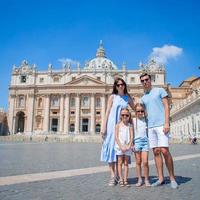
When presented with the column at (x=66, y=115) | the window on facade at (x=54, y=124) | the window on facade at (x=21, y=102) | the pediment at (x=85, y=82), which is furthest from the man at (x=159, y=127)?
the window on facade at (x=21, y=102)

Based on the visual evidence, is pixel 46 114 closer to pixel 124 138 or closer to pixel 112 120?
pixel 112 120

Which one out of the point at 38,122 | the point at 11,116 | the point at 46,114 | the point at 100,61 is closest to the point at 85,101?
the point at 46,114

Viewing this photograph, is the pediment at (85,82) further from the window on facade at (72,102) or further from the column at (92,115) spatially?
the window on facade at (72,102)

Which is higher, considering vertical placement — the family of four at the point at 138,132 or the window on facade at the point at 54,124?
the window on facade at the point at 54,124

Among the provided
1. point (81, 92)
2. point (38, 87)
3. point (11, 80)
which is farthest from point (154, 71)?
point (11, 80)

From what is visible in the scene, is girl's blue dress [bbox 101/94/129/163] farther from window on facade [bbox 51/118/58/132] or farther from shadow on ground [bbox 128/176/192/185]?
window on facade [bbox 51/118/58/132]

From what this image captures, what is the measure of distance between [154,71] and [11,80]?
3503 cm

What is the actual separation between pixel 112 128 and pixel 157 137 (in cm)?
86

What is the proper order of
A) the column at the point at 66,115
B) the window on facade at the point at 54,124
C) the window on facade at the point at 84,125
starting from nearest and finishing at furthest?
the column at the point at 66,115
the window on facade at the point at 84,125
the window on facade at the point at 54,124

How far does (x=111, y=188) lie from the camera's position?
4469 mm

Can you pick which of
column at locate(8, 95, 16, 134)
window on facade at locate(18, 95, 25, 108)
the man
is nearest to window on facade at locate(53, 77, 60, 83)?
window on facade at locate(18, 95, 25, 108)

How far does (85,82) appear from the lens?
62.1 meters

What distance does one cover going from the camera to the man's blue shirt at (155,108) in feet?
16.3

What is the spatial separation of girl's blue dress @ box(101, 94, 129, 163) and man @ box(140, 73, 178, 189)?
0.48 metres
